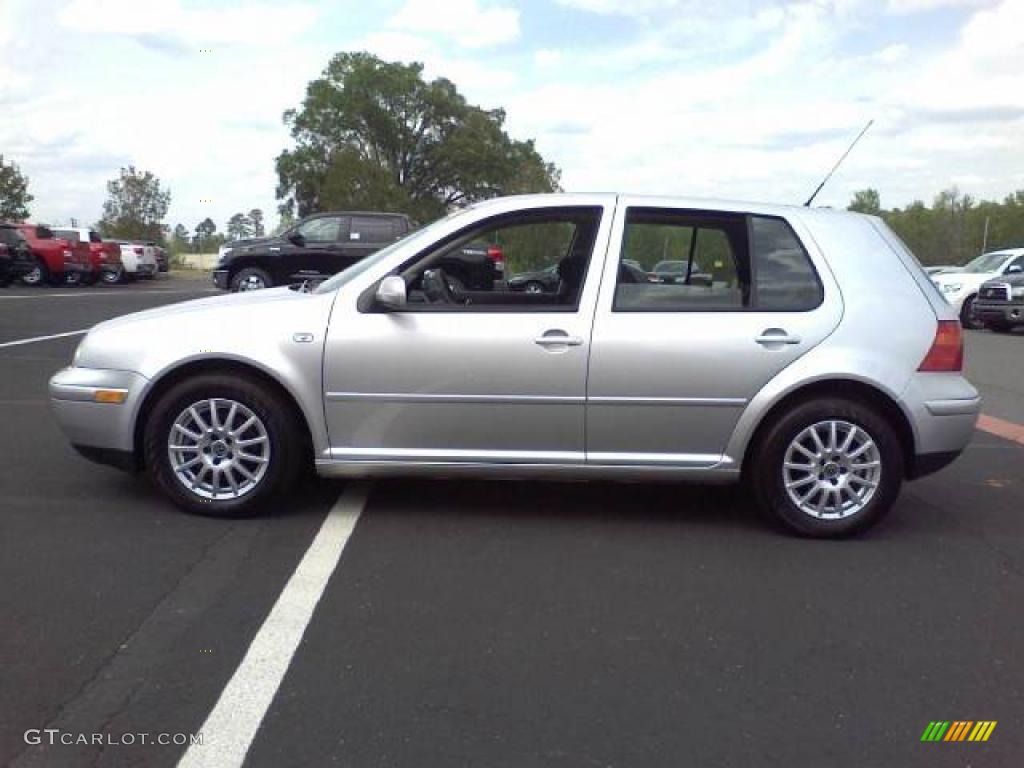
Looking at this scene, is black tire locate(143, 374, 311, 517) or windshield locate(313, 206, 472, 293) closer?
black tire locate(143, 374, 311, 517)

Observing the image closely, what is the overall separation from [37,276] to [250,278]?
12742mm

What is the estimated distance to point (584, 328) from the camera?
16.0 ft

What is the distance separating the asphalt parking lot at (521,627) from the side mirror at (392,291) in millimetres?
1128

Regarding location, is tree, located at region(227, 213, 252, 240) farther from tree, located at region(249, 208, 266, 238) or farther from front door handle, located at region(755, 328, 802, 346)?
front door handle, located at region(755, 328, 802, 346)

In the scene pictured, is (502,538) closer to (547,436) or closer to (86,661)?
(547,436)

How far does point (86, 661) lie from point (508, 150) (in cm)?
6677

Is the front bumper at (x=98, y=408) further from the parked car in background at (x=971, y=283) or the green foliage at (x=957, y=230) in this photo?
the green foliage at (x=957, y=230)

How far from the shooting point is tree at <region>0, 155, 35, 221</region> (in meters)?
43.4

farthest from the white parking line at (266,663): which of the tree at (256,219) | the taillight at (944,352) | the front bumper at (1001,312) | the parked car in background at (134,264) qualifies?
the tree at (256,219)

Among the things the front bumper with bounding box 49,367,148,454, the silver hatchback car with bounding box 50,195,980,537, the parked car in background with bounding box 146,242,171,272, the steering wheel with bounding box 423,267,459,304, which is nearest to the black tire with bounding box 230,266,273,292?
the front bumper with bounding box 49,367,148,454

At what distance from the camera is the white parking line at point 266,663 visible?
2945 millimetres

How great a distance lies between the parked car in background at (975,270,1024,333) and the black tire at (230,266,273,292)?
1400 cm

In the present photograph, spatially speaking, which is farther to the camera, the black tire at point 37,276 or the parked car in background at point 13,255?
the black tire at point 37,276

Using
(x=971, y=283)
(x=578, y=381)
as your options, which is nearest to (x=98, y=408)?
(x=578, y=381)
